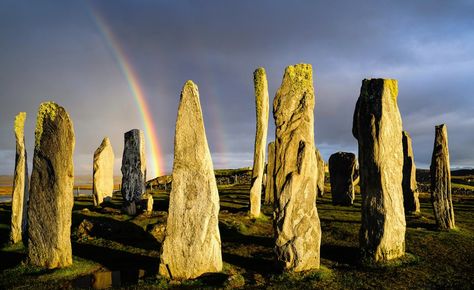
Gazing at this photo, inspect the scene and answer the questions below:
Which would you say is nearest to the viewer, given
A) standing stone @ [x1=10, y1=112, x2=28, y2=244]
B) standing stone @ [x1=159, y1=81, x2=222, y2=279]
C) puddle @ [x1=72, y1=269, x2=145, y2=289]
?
puddle @ [x1=72, y1=269, x2=145, y2=289]

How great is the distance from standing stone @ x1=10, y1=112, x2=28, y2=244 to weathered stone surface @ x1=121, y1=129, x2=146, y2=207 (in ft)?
23.4

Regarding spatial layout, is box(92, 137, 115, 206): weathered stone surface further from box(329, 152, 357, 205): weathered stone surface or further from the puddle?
box(329, 152, 357, 205): weathered stone surface

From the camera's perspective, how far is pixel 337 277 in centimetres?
1119

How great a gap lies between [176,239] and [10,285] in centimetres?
522

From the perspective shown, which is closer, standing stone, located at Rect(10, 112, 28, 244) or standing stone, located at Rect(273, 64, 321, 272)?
standing stone, located at Rect(273, 64, 321, 272)

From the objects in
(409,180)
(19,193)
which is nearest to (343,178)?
(409,180)

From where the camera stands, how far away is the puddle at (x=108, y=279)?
1129 centimetres

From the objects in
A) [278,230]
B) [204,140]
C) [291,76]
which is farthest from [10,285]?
[291,76]

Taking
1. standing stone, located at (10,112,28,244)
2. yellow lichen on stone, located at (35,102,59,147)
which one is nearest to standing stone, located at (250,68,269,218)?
yellow lichen on stone, located at (35,102,59,147)

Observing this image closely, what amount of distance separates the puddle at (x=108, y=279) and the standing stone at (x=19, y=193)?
7401 mm

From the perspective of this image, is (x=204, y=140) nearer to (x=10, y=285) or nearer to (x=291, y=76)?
(x=291, y=76)

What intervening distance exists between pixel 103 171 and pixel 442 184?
2286 centimetres

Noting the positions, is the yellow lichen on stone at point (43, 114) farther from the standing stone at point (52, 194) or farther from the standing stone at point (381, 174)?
the standing stone at point (381, 174)

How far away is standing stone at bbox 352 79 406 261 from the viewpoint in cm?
1231
